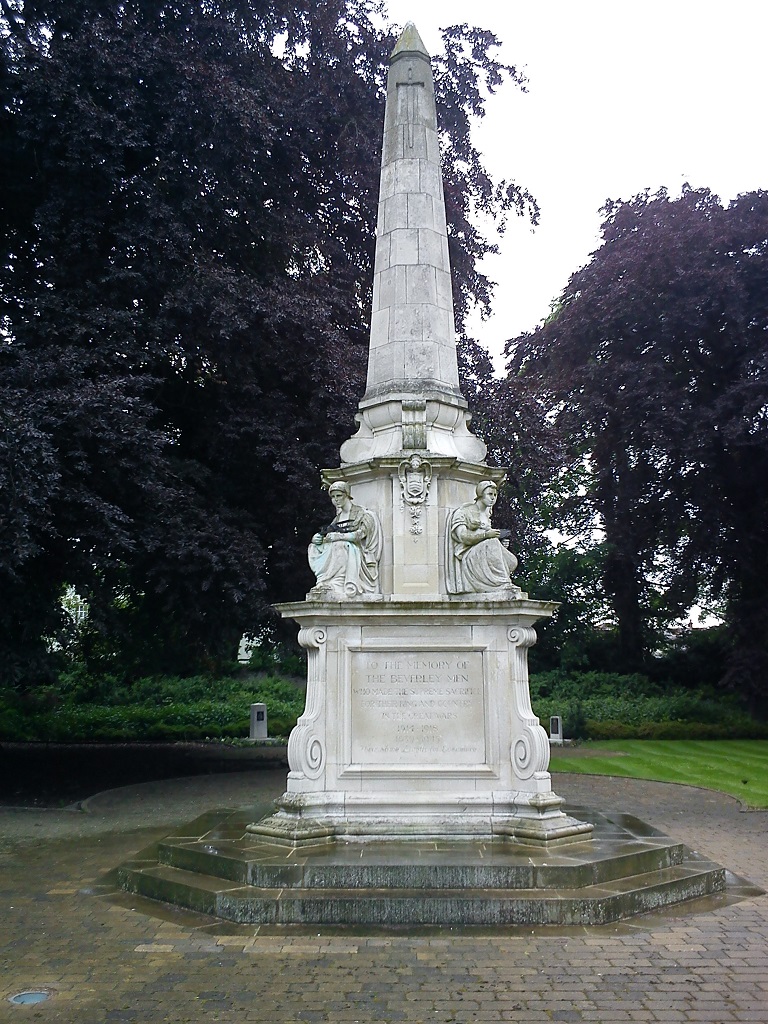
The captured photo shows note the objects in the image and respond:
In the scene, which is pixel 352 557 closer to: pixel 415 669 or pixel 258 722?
pixel 415 669

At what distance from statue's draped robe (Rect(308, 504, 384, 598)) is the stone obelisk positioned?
14mm

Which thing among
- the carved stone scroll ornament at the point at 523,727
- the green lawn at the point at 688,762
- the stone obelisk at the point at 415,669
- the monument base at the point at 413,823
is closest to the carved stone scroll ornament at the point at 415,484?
the stone obelisk at the point at 415,669

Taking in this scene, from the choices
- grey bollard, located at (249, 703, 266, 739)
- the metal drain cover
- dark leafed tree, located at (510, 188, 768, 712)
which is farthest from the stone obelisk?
grey bollard, located at (249, 703, 266, 739)

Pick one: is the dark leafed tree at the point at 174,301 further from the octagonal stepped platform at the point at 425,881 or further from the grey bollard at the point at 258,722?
the grey bollard at the point at 258,722

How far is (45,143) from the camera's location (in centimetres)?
1516

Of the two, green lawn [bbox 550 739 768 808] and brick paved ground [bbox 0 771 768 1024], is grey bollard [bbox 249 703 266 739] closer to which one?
green lawn [bbox 550 739 768 808]

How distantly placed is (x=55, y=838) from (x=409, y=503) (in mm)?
6235

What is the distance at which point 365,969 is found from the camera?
19.8 feet

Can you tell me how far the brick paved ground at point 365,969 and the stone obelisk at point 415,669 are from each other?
1.58 metres

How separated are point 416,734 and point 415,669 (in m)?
0.62

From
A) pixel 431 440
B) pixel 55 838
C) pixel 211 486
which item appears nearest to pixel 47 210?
pixel 211 486

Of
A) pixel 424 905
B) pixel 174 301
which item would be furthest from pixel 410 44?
pixel 424 905

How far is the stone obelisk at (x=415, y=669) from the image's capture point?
860 cm

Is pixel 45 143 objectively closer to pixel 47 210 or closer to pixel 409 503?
pixel 47 210
